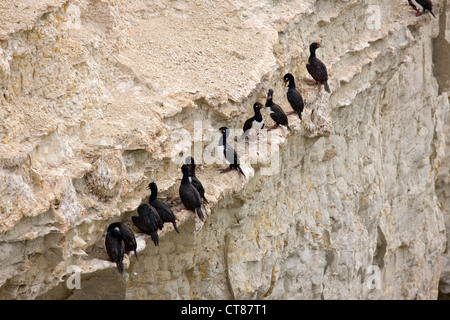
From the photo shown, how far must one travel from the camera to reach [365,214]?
18.8m

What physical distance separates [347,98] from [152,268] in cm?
669

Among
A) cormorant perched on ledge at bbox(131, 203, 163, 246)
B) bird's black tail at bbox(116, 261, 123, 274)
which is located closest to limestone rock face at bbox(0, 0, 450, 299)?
cormorant perched on ledge at bbox(131, 203, 163, 246)

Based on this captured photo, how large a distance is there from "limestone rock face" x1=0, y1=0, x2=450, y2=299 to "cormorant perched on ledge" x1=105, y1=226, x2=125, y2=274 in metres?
0.25

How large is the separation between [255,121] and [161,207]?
3.11m

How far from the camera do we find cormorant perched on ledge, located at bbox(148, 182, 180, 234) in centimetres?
1091

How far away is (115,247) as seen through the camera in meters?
10.0

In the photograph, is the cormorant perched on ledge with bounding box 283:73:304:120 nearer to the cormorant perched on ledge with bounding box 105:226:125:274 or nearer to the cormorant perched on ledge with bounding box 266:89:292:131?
the cormorant perched on ledge with bounding box 266:89:292:131

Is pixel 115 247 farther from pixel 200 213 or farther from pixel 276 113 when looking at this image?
pixel 276 113

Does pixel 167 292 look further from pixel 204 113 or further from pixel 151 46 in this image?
pixel 151 46

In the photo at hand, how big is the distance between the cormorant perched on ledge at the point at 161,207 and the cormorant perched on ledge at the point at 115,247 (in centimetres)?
95

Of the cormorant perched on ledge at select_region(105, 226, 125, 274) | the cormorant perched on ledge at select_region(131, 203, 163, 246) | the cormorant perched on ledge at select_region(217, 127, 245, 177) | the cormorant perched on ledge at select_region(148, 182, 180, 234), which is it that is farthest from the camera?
the cormorant perched on ledge at select_region(217, 127, 245, 177)

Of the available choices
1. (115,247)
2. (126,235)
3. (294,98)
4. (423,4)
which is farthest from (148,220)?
(423,4)

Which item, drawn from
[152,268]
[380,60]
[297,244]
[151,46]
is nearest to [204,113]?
[151,46]

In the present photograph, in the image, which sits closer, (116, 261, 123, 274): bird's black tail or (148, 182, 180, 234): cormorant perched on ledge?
(116, 261, 123, 274): bird's black tail
